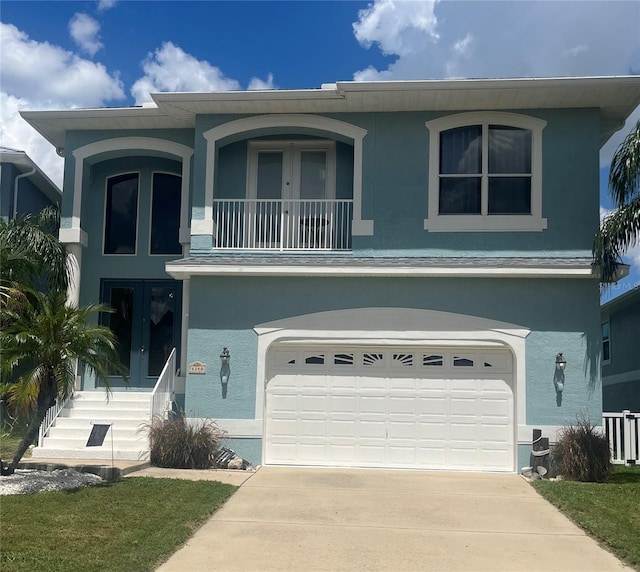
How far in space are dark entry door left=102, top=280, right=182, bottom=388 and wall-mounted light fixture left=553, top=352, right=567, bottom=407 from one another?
26.7 ft

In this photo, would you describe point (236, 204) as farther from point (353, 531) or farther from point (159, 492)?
point (353, 531)

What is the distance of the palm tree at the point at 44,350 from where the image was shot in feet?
33.3

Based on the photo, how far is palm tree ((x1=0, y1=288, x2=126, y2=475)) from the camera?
10156mm

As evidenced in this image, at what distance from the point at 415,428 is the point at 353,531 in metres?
5.19

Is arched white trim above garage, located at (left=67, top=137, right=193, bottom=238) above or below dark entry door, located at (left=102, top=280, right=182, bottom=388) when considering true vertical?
above

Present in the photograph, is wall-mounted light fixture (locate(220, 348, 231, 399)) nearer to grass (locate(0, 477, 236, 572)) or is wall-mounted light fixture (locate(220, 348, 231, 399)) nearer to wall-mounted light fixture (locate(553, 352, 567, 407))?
grass (locate(0, 477, 236, 572))

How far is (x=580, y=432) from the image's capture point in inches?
500

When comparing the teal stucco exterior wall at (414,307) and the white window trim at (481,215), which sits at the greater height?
the white window trim at (481,215)

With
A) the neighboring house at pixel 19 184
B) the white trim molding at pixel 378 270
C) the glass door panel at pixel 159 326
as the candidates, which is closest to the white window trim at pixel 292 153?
the white trim molding at pixel 378 270

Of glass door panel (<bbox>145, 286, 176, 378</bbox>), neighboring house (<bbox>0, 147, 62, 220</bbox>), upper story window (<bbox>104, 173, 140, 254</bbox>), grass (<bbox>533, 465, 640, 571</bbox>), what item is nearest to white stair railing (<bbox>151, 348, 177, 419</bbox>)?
glass door panel (<bbox>145, 286, 176, 378</bbox>)

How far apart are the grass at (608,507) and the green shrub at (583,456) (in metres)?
0.27

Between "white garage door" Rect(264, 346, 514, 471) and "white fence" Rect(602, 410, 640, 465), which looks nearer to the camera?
"white garage door" Rect(264, 346, 514, 471)

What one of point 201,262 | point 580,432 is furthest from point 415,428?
point 201,262

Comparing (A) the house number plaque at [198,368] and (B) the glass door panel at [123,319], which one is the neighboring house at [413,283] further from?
(B) the glass door panel at [123,319]
